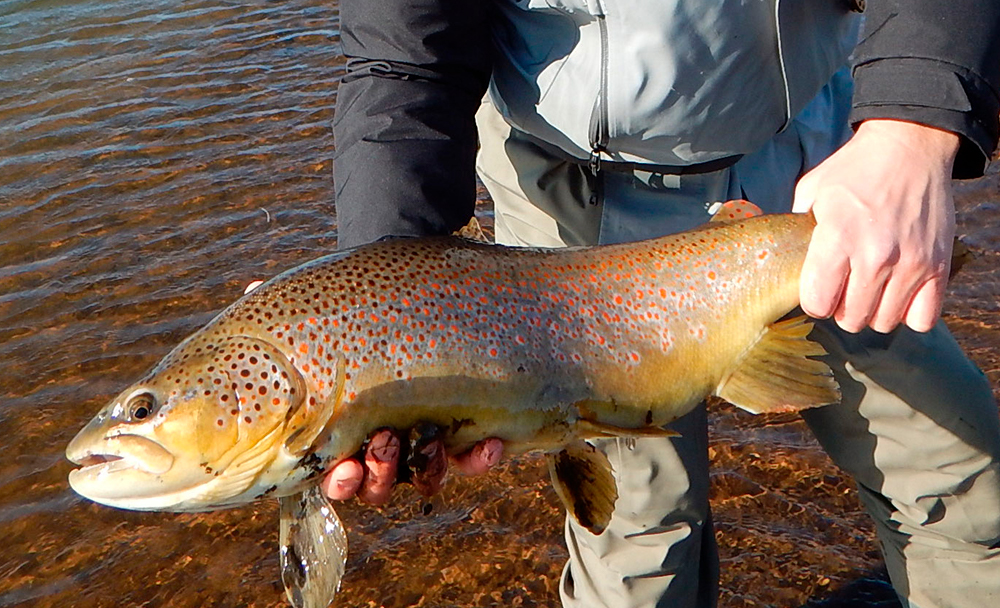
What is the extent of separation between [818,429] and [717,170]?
3.28 ft

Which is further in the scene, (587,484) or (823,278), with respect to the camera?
(587,484)

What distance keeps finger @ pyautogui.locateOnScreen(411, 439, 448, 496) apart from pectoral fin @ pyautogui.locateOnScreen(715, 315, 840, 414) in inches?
31.3

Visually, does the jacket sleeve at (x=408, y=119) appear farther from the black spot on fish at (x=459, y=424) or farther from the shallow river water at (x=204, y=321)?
the shallow river water at (x=204, y=321)

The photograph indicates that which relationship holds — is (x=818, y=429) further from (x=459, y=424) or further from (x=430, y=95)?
(x=430, y=95)

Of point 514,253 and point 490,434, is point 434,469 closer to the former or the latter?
point 490,434

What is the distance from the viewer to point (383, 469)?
7.22 ft

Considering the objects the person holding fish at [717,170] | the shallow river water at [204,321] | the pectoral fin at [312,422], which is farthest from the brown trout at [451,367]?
the shallow river water at [204,321]

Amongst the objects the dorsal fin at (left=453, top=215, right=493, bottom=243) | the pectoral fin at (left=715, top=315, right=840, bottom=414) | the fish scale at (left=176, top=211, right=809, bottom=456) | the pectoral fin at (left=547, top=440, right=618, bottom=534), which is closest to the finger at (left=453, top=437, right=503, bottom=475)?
the fish scale at (left=176, top=211, right=809, bottom=456)

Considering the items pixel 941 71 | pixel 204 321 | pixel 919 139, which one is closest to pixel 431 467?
pixel 919 139

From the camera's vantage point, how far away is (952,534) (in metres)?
3.03

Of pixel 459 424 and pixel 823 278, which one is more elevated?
pixel 823 278

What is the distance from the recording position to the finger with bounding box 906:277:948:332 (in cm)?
215

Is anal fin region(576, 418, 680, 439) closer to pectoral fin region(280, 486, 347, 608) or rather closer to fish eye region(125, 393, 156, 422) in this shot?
pectoral fin region(280, 486, 347, 608)

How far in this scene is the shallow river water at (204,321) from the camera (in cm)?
411
